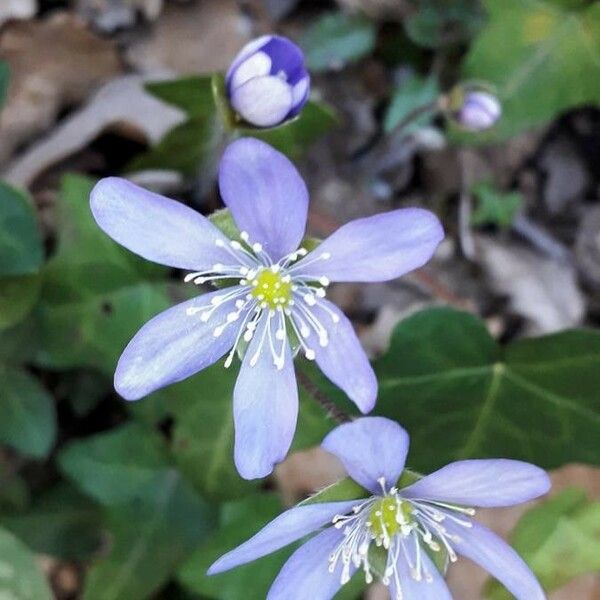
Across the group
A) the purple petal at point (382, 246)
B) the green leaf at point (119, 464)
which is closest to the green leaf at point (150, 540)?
the green leaf at point (119, 464)

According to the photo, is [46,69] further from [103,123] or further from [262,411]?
[262,411]

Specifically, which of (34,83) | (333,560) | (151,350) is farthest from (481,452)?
(34,83)

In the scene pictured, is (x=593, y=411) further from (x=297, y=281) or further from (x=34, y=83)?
(x=34, y=83)

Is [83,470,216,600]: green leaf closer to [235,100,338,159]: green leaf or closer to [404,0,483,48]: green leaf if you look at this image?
[235,100,338,159]: green leaf

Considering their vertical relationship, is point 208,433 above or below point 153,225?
below

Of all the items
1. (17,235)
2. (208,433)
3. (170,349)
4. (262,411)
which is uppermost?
(17,235)

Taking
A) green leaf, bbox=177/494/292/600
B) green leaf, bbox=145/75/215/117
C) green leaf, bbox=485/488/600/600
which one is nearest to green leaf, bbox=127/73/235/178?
green leaf, bbox=145/75/215/117

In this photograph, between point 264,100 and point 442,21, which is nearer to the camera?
point 264,100

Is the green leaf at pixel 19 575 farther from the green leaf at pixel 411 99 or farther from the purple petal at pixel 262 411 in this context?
the green leaf at pixel 411 99

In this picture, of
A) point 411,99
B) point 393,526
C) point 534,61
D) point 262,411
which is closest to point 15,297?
point 262,411
